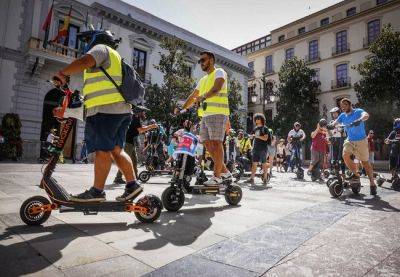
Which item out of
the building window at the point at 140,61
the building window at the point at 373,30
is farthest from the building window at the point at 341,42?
the building window at the point at 140,61

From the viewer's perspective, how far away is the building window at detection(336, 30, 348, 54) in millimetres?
31781

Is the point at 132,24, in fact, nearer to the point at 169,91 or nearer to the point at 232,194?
the point at 169,91

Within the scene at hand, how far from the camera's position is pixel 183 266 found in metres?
1.85

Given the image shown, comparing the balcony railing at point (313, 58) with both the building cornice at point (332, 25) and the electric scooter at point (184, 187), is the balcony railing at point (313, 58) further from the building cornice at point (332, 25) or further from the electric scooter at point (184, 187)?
the electric scooter at point (184, 187)

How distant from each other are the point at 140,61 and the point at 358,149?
20418 mm

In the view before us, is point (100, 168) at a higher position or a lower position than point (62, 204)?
higher

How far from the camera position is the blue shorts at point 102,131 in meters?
2.82

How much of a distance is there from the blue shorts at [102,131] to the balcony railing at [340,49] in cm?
3422

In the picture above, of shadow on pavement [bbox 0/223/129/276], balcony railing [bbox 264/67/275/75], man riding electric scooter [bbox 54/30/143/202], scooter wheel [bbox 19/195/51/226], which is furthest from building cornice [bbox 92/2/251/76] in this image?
shadow on pavement [bbox 0/223/129/276]

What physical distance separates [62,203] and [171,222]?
1069mm

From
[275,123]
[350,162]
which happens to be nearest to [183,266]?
[350,162]

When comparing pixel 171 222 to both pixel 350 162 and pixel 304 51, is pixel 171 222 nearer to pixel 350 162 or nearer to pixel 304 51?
pixel 350 162

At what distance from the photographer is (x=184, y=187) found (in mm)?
3961

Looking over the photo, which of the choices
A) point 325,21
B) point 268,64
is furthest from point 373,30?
point 268,64
